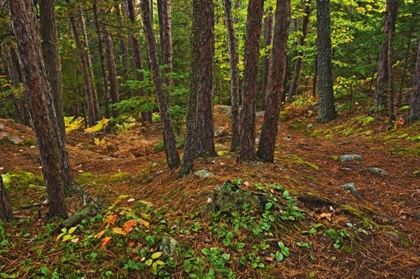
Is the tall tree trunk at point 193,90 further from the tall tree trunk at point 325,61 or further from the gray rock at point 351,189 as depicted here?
the tall tree trunk at point 325,61

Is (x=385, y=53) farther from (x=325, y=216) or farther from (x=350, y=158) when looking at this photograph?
(x=325, y=216)

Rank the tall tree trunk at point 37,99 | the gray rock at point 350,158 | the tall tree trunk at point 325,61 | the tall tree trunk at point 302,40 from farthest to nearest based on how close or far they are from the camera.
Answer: the tall tree trunk at point 302,40
the tall tree trunk at point 325,61
the gray rock at point 350,158
the tall tree trunk at point 37,99

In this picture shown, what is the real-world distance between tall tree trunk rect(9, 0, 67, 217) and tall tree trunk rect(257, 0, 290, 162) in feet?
11.1

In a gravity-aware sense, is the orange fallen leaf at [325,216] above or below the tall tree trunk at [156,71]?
below

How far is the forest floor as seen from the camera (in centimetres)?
297

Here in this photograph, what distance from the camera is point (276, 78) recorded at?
5016 mm

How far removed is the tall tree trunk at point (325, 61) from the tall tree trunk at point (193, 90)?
772 centimetres

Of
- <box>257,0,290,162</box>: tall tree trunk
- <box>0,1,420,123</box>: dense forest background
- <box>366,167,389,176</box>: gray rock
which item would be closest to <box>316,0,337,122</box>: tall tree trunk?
<box>0,1,420,123</box>: dense forest background

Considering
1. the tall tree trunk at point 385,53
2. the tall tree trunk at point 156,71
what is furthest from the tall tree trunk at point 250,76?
the tall tree trunk at point 385,53

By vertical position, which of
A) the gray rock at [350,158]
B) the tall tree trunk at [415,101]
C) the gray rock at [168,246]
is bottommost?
the gray rock at [350,158]

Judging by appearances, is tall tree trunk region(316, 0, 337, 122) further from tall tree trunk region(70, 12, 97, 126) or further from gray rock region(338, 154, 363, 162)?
tall tree trunk region(70, 12, 97, 126)

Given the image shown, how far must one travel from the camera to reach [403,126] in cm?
819

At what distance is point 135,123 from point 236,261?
42.4 ft

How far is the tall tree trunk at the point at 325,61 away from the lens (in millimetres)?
10731
